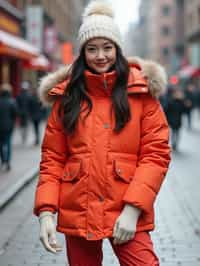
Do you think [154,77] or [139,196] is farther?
[154,77]

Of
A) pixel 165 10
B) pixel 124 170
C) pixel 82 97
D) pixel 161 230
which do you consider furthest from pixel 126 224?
pixel 165 10

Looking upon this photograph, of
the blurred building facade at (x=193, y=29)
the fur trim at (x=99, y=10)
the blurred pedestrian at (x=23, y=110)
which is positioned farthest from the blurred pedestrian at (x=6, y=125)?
the blurred building facade at (x=193, y=29)

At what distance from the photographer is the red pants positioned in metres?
2.95

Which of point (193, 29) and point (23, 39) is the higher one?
point (193, 29)

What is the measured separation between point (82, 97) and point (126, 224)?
73 cm

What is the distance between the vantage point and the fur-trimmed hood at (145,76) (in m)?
3.22

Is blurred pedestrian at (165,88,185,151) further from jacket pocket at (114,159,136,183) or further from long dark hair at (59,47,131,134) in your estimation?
jacket pocket at (114,159,136,183)

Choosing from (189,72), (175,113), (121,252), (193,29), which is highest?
(193,29)

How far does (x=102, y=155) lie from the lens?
10.0ft

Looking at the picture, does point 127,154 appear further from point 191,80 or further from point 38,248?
point 191,80

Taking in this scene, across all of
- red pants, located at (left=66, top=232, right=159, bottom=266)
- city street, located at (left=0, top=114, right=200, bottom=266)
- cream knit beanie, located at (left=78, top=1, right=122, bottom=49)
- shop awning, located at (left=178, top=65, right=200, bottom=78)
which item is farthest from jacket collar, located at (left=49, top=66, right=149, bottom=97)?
shop awning, located at (left=178, top=65, right=200, bottom=78)

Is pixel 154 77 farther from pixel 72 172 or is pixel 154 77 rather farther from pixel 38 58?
pixel 38 58

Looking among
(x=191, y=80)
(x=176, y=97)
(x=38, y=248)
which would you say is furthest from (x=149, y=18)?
(x=38, y=248)

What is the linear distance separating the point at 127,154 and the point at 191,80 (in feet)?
201
